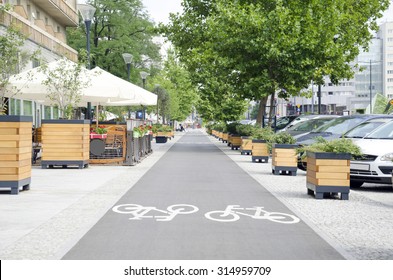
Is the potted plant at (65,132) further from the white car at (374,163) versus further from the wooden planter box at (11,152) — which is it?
the white car at (374,163)

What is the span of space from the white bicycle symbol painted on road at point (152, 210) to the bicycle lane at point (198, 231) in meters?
0.01

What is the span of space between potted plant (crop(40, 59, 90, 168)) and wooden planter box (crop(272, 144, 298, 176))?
211 inches

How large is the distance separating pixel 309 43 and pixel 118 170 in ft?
46.8

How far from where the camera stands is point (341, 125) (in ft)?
66.2

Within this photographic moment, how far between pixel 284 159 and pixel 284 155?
12cm

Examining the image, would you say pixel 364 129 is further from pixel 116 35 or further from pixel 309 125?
pixel 116 35

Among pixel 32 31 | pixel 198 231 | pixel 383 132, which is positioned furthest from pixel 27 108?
pixel 198 231

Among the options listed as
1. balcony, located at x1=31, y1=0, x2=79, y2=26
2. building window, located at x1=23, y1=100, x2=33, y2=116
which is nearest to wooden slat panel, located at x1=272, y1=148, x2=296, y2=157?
building window, located at x1=23, y1=100, x2=33, y2=116

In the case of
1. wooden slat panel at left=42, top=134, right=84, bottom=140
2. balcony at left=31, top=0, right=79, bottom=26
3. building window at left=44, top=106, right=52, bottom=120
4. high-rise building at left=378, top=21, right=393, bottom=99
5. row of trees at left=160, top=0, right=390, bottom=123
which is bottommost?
wooden slat panel at left=42, top=134, right=84, bottom=140

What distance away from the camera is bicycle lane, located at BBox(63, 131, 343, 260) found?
6988mm

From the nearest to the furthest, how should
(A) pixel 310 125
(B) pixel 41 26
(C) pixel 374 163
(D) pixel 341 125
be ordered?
1. (C) pixel 374 163
2. (D) pixel 341 125
3. (A) pixel 310 125
4. (B) pixel 41 26

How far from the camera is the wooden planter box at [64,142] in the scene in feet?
62.1

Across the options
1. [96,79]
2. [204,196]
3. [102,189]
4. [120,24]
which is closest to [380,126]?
[204,196]

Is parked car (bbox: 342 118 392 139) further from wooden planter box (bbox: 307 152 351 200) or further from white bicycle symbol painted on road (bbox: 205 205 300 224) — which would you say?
white bicycle symbol painted on road (bbox: 205 205 300 224)
